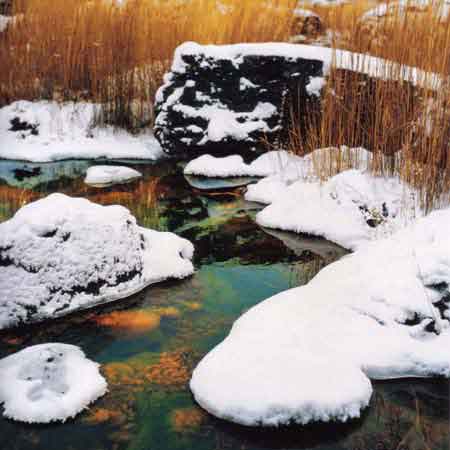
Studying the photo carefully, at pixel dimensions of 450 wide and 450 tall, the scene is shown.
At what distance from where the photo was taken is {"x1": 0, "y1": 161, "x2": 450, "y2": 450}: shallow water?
1.35 metres

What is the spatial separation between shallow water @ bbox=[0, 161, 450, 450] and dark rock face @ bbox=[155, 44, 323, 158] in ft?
2.53

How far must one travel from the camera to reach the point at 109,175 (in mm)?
3381

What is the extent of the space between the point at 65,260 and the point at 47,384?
52 centimetres

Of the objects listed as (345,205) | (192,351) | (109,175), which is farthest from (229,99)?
(192,351)

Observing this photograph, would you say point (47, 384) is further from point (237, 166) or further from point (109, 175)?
point (237, 166)

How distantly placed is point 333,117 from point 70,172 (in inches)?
64.6

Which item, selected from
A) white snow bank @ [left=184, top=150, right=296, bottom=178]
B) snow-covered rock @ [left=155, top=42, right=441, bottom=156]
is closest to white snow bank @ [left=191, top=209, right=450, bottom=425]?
white snow bank @ [left=184, top=150, right=296, bottom=178]

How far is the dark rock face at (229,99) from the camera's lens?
3516 mm

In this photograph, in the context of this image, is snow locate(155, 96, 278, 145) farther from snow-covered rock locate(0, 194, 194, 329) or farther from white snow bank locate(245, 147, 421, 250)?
snow-covered rock locate(0, 194, 194, 329)

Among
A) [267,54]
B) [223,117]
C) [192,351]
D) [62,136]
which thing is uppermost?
[267,54]

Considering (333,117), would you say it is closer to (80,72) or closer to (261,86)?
(261,86)

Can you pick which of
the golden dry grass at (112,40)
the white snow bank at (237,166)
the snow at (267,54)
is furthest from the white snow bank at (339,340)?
the golden dry grass at (112,40)

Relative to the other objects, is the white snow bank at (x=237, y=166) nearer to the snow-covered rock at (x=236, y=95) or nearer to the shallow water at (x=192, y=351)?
the snow-covered rock at (x=236, y=95)

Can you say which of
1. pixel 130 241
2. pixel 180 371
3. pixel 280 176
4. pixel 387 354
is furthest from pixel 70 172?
pixel 387 354
